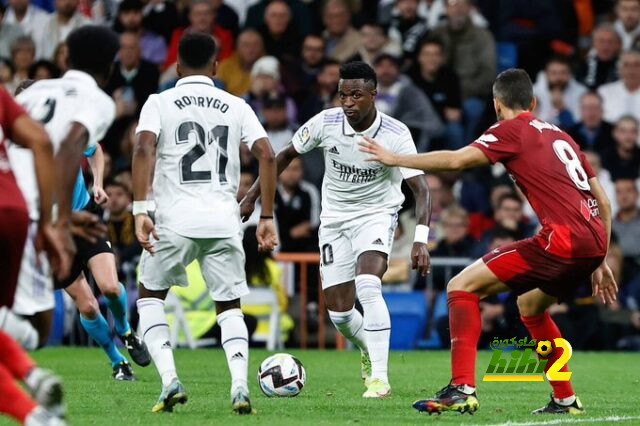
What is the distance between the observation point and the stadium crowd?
1745 centimetres

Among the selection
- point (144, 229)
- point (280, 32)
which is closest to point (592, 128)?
point (280, 32)

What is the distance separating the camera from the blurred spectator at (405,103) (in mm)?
18594

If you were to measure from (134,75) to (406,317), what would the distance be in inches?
228

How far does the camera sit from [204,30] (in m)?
20.1

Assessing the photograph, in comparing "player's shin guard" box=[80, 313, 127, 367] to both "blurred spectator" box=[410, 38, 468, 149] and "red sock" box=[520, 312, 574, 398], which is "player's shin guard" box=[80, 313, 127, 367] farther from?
"blurred spectator" box=[410, 38, 468, 149]

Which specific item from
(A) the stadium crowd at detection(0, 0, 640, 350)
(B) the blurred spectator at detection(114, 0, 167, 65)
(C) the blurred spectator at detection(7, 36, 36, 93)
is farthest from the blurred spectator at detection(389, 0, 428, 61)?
(C) the blurred spectator at detection(7, 36, 36, 93)

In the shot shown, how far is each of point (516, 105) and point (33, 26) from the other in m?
13.2

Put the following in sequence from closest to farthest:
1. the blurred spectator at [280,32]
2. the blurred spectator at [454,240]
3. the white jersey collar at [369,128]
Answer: the white jersey collar at [369,128] → the blurred spectator at [454,240] → the blurred spectator at [280,32]

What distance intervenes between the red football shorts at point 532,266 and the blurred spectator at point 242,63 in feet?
37.0

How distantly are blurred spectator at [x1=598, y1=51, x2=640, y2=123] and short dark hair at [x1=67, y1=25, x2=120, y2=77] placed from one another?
1223 centimetres

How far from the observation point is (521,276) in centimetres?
905

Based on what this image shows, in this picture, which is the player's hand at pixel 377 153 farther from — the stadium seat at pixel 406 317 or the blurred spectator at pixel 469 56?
the blurred spectator at pixel 469 56

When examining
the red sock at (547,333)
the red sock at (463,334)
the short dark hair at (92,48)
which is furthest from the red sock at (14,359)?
the red sock at (547,333)

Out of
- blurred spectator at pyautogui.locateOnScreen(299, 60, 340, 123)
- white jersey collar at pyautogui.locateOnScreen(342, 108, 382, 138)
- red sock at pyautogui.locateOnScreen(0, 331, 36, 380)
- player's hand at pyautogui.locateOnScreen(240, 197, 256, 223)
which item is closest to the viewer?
red sock at pyautogui.locateOnScreen(0, 331, 36, 380)
